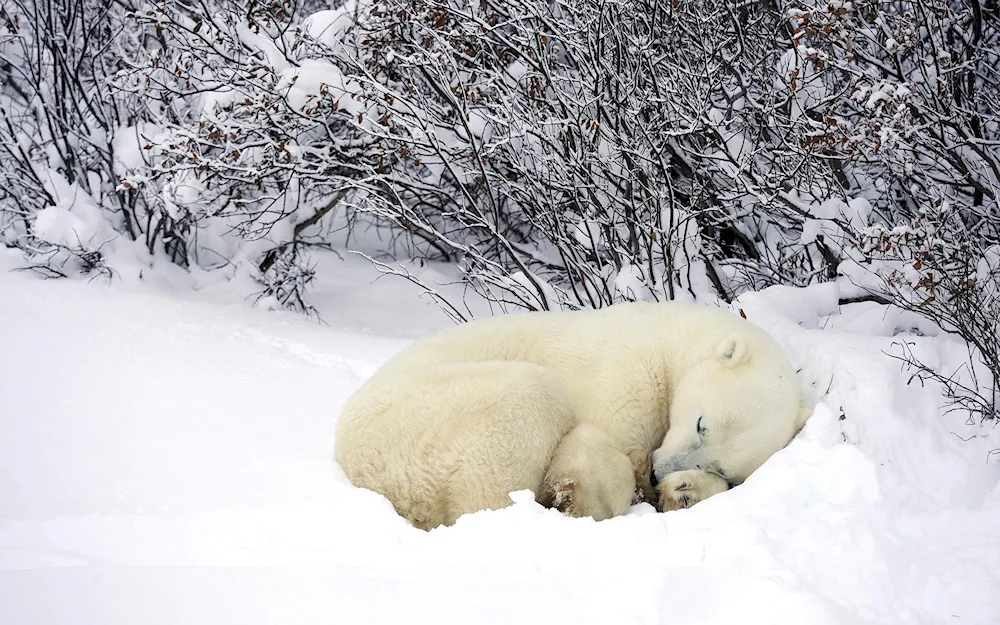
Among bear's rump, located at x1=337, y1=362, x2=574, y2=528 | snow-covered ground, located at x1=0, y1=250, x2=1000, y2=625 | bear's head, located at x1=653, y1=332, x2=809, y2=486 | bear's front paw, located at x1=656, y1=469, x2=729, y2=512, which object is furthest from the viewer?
bear's head, located at x1=653, y1=332, x2=809, y2=486

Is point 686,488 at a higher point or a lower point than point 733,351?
lower

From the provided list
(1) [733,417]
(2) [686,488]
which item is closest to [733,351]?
(1) [733,417]

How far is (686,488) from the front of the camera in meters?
3.11

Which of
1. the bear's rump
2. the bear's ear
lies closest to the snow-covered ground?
the bear's rump

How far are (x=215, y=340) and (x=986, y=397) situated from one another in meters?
4.11

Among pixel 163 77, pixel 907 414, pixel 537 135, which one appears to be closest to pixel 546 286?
pixel 537 135

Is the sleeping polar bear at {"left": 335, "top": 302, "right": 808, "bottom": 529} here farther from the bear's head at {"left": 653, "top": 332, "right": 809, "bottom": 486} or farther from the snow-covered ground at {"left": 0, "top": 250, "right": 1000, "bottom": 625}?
the snow-covered ground at {"left": 0, "top": 250, "right": 1000, "bottom": 625}

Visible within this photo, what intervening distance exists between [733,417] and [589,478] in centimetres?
68

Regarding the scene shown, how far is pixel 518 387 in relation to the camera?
3107mm

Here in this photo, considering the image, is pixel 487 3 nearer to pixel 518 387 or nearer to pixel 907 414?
pixel 518 387

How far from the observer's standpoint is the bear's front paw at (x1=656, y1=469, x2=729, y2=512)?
3.08 metres

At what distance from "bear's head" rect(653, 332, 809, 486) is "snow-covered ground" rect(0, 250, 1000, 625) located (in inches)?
5.6

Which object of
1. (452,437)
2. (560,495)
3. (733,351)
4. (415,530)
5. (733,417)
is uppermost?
(733,351)

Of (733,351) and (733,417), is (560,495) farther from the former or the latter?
(733,351)
